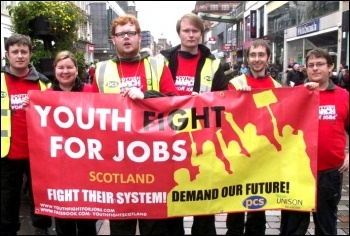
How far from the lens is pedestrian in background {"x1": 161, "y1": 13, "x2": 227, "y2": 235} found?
145 inches

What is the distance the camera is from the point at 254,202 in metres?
3.39

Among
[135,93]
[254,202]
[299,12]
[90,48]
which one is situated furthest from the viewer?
[299,12]

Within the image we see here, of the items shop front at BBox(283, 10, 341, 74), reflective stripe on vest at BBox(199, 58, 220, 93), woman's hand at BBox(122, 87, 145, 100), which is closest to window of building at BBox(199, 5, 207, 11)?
reflective stripe on vest at BBox(199, 58, 220, 93)

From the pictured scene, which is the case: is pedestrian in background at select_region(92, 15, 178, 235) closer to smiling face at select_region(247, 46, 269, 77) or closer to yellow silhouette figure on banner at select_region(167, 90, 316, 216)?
yellow silhouette figure on banner at select_region(167, 90, 316, 216)

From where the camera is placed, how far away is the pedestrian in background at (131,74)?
10.7 ft

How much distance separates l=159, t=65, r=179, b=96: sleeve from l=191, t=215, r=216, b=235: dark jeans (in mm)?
1070

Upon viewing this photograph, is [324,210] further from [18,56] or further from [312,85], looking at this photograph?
[18,56]

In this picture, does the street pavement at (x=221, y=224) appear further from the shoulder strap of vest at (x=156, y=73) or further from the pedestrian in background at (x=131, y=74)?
the shoulder strap of vest at (x=156, y=73)

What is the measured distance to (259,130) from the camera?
134 inches

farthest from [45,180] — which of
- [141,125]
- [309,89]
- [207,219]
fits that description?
[309,89]

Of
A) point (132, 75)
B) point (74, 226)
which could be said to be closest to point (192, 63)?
point (132, 75)

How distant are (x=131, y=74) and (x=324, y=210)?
6.44 ft

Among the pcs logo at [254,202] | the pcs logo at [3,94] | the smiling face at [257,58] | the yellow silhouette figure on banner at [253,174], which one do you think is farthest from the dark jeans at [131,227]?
the smiling face at [257,58]

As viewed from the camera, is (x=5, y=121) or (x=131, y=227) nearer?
(x=131, y=227)
